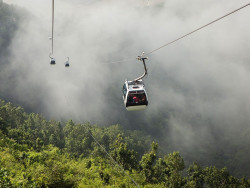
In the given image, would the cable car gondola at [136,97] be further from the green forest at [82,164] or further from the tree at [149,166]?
the tree at [149,166]

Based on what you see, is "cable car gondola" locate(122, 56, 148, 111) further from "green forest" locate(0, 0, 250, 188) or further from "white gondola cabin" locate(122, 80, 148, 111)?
"green forest" locate(0, 0, 250, 188)

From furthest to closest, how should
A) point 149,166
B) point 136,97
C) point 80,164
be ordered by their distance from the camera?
point 149,166, point 80,164, point 136,97

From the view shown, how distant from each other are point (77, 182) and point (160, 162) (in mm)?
49833

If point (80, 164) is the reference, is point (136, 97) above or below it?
above

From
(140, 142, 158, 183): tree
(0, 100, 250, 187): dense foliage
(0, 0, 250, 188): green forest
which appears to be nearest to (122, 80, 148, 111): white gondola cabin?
(0, 100, 250, 187): dense foliage

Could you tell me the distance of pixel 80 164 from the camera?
4591cm

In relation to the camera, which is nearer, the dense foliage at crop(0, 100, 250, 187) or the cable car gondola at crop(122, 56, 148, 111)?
the cable car gondola at crop(122, 56, 148, 111)

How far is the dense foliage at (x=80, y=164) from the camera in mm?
26266

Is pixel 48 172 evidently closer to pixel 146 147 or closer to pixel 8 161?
pixel 8 161

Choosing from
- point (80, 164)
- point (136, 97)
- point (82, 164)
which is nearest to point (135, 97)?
point (136, 97)

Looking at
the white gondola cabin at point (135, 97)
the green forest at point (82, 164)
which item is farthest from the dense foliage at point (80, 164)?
the white gondola cabin at point (135, 97)

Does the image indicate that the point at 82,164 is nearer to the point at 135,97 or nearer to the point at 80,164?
the point at 80,164

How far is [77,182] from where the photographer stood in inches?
1120

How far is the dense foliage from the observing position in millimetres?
26266
